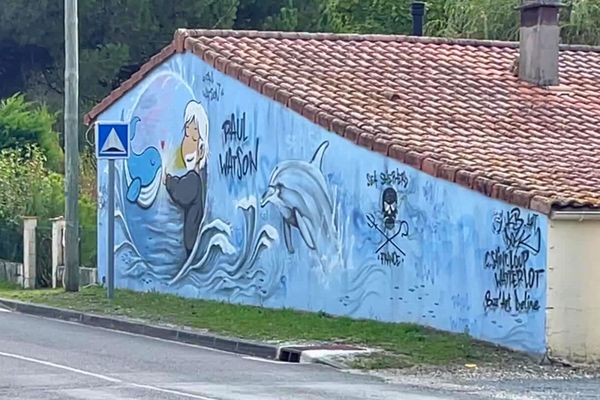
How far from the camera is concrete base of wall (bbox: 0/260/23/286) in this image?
1153 inches

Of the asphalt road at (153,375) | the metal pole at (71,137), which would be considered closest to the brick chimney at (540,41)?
the metal pole at (71,137)

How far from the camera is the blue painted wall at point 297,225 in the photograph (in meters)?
18.3

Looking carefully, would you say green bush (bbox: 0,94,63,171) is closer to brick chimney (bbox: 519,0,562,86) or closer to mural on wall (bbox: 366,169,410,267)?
brick chimney (bbox: 519,0,562,86)

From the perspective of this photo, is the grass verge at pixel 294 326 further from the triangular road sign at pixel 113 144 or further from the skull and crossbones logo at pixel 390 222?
the triangular road sign at pixel 113 144

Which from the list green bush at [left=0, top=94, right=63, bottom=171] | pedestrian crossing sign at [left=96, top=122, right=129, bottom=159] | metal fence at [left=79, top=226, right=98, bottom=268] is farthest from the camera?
green bush at [left=0, top=94, right=63, bottom=171]

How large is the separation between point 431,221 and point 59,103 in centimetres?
2894

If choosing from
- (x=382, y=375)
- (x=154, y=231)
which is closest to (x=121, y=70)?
(x=154, y=231)

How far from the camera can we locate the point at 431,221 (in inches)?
765

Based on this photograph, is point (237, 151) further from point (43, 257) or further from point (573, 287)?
point (573, 287)

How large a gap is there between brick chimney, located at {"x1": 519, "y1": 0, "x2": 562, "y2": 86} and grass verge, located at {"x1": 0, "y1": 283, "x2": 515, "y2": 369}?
586 centimetres

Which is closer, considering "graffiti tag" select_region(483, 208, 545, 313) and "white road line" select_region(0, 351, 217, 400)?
"white road line" select_region(0, 351, 217, 400)

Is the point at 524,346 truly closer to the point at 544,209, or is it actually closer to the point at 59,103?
the point at 544,209

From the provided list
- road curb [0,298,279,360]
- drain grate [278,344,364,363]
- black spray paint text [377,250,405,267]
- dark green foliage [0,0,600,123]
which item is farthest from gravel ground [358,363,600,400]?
dark green foliage [0,0,600,123]

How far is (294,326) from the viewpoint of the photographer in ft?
65.3
